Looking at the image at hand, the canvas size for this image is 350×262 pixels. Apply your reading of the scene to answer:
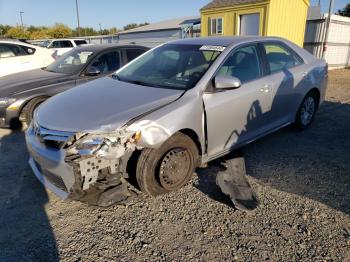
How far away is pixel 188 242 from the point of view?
8.17ft

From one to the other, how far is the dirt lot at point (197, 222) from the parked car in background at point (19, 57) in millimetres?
5783

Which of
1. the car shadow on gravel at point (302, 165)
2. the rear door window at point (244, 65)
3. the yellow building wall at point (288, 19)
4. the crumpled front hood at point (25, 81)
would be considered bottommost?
the car shadow on gravel at point (302, 165)

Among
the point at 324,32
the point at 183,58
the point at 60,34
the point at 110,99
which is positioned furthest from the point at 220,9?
the point at 60,34

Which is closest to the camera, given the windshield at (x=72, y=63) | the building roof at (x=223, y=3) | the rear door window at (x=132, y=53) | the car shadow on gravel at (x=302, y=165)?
the car shadow on gravel at (x=302, y=165)

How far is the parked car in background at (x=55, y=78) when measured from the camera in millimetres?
5066

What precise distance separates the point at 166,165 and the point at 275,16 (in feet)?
44.0

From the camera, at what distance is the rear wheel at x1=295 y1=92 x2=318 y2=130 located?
4804 mm

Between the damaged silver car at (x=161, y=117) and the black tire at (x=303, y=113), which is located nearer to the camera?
the damaged silver car at (x=161, y=117)

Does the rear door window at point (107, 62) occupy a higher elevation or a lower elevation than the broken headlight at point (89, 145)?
higher

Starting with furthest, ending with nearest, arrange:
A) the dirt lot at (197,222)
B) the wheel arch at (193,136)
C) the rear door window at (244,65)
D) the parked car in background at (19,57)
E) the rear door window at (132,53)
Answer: the parked car in background at (19,57) < the rear door window at (132,53) < the rear door window at (244,65) < the wheel arch at (193,136) < the dirt lot at (197,222)

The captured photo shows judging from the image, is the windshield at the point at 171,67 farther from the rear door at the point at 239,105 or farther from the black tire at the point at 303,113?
the black tire at the point at 303,113

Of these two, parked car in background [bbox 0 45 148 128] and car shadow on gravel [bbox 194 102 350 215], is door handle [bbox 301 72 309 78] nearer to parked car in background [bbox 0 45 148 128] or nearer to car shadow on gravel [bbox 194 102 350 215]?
car shadow on gravel [bbox 194 102 350 215]

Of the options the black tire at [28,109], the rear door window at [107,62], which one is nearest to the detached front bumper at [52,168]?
the black tire at [28,109]

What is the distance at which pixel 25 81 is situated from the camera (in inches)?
218
